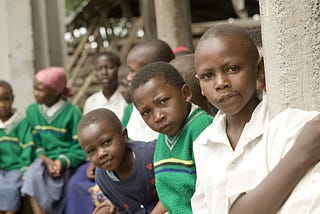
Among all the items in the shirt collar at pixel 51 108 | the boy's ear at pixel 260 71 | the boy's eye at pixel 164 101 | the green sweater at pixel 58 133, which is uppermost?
the boy's ear at pixel 260 71

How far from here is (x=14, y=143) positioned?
5.17 m

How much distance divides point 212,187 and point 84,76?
9.05 m

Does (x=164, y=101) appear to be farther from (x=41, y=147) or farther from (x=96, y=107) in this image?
(x=96, y=107)

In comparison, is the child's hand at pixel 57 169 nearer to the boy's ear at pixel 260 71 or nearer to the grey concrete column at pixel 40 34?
the grey concrete column at pixel 40 34

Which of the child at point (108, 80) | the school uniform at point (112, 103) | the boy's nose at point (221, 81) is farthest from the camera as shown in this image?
the child at point (108, 80)

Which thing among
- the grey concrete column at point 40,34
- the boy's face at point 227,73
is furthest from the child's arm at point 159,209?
the grey concrete column at point 40,34

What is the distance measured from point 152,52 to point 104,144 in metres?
0.88

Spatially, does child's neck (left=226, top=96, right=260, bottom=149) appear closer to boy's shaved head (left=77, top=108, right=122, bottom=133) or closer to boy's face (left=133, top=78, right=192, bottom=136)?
boy's face (left=133, top=78, right=192, bottom=136)

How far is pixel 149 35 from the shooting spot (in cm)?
846

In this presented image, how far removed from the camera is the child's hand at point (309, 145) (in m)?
1.78

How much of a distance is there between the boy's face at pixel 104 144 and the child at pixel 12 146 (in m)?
1.71

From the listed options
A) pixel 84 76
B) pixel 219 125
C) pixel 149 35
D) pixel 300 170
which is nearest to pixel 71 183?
pixel 219 125

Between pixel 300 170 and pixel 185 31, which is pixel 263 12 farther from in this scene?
pixel 185 31

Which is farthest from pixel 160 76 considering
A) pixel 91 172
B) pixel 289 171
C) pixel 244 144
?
pixel 91 172
